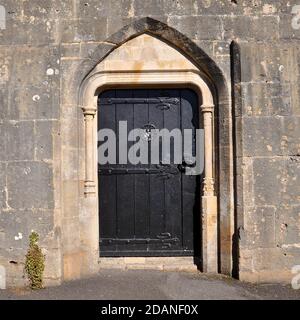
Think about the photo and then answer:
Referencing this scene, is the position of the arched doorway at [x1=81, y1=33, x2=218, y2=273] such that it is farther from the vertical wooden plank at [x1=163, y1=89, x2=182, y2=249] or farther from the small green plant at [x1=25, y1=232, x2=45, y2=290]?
the small green plant at [x1=25, y1=232, x2=45, y2=290]

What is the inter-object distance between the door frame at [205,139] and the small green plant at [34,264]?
1.88 feet

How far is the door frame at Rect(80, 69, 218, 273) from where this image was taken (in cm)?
463

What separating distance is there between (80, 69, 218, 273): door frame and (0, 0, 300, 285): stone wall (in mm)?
290

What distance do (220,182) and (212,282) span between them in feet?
3.51

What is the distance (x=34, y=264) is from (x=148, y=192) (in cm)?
151

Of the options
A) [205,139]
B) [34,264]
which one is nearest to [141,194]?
[205,139]

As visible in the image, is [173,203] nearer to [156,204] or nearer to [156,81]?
[156,204]

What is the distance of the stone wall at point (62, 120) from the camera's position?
14.1 ft

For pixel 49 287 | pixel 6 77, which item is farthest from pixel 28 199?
pixel 6 77

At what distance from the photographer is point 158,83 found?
4.71 m

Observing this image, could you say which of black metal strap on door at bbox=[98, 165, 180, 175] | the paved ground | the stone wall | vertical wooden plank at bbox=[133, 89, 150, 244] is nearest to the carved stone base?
the paved ground

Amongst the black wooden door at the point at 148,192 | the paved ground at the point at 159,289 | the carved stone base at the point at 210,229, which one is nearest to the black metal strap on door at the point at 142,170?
the black wooden door at the point at 148,192

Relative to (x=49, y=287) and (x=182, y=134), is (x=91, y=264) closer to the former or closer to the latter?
(x=49, y=287)

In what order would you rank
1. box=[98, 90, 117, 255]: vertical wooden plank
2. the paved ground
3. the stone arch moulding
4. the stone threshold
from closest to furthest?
the paved ground → the stone arch moulding → the stone threshold → box=[98, 90, 117, 255]: vertical wooden plank
